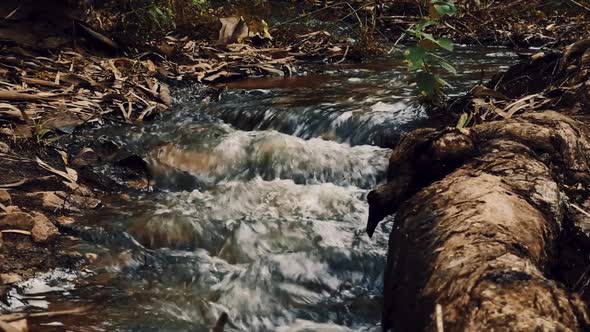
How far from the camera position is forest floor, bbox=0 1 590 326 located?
3.09 metres

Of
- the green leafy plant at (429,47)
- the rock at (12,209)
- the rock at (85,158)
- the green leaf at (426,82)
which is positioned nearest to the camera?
the rock at (12,209)

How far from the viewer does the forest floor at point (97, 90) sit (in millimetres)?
3090

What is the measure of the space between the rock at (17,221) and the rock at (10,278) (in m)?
0.38

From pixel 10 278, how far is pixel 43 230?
1.37 ft

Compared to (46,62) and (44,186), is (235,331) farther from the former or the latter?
(46,62)

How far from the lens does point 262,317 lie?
251cm

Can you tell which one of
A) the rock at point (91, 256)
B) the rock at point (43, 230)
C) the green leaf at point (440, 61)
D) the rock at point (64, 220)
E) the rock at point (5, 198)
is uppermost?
the green leaf at point (440, 61)

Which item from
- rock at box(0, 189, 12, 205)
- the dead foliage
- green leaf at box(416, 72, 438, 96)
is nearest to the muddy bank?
the dead foliage

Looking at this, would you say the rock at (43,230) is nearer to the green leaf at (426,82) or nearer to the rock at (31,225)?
the rock at (31,225)

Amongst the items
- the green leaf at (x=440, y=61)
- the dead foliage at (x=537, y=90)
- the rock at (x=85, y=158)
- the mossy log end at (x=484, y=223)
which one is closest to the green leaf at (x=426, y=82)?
the green leaf at (x=440, y=61)

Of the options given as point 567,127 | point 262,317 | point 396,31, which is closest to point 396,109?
point 567,127

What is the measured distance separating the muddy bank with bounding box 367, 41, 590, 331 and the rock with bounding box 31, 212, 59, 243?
1.54 metres

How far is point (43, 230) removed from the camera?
2.84m

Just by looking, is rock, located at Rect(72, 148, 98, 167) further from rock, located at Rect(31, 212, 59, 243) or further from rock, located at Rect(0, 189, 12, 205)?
rock, located at Rect(31, 212, 59, 243)
